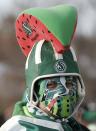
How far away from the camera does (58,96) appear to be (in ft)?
20.4

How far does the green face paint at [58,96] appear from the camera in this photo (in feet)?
20.4

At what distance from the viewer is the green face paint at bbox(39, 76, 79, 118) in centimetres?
621

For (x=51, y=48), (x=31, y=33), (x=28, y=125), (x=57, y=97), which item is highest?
(x=31, y=33)

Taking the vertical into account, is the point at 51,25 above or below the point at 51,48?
above

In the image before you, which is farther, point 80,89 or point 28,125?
point 80,89

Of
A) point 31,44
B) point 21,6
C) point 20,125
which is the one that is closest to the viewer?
point 20,125

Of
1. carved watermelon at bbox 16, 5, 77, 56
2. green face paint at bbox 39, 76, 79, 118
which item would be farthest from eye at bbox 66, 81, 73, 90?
carved watermelon at bbox 16, 5, 77, 56

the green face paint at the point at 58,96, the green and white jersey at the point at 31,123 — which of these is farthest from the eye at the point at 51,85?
the green and white jersey at the point at 31,123

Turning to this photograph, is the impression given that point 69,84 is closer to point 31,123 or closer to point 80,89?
point 80,89

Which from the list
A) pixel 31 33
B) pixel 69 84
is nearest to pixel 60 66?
pixel 69 84

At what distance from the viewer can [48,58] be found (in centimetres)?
629

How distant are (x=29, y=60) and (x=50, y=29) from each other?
0.31m

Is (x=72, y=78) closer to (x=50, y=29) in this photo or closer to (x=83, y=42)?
(x=50, y=29)

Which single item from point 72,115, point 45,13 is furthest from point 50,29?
point 72,115
